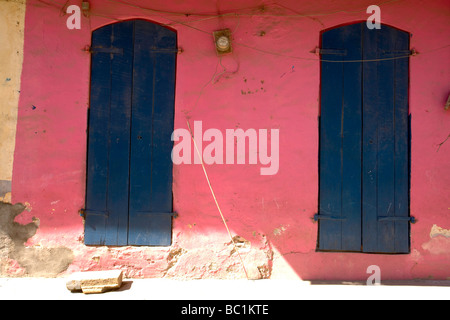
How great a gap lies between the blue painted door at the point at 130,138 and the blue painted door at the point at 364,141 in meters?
1.80

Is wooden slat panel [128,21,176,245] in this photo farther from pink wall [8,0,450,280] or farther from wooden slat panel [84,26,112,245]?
wooden slat panel [84,26,112,245]

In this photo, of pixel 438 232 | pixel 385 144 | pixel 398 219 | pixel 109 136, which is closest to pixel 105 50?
pixel 109 136

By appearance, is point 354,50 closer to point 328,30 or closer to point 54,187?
point 328,30

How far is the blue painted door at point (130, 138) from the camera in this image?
3.94 meters

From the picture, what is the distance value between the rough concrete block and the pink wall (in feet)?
1.11

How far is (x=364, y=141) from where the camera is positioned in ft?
12.9

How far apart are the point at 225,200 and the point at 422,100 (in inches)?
99.2

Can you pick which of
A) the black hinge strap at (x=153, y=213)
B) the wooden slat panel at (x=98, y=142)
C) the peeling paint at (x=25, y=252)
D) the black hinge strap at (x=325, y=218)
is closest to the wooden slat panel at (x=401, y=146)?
the black hinge strap at (x=325, y=218)

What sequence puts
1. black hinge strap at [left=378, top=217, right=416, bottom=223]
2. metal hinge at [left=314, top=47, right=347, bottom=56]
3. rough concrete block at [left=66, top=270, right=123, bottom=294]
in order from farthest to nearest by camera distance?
metal hinge at [left=314, top=47, right=347, bottom=56] → black hinge strap at [left=378, top=217, right=416, bottom=223] → rough concrete block at [left=66, top=270, right=123, bottom=294]

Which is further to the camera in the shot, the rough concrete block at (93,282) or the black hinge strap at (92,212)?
the black hinge strap at (92,212)

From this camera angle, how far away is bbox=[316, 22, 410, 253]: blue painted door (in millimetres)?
3896

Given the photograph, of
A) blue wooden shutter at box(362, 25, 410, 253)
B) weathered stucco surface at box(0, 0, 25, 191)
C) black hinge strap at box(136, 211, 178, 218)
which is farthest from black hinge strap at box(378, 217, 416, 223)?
weathered stucco surface at box(0, 0, 25, 191)

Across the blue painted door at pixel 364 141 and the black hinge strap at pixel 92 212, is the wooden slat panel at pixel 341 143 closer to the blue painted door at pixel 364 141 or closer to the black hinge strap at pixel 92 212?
the blue painted door at pixel 364 141

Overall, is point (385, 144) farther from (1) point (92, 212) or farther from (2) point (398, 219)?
(1) point (92, 212)
